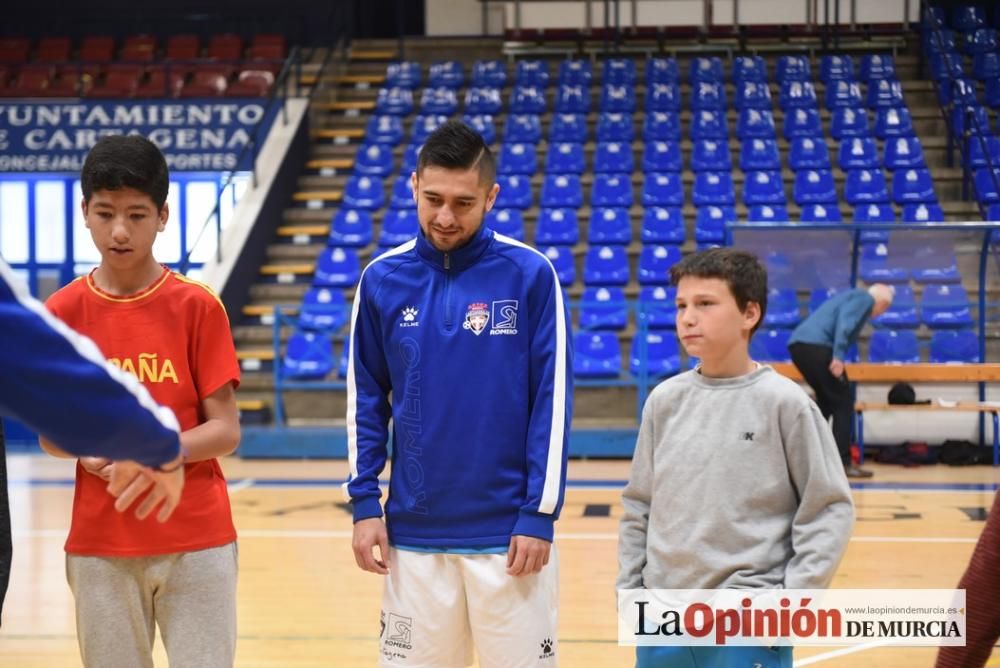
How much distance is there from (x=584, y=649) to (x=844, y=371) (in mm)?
5135

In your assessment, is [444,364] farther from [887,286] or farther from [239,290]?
[239,290]

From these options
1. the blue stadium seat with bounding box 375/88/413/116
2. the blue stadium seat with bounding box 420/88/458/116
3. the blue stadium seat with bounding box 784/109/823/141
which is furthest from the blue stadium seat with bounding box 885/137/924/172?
the blue stadium seat with bounding box 375/88/413/116

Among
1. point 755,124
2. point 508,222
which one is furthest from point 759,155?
point 508,222

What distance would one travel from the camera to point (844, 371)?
30.5 ft

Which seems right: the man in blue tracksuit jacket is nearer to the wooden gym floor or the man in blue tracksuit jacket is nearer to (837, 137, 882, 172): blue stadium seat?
the wooden gym floor

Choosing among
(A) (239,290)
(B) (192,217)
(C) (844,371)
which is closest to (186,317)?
(C) (844,371)

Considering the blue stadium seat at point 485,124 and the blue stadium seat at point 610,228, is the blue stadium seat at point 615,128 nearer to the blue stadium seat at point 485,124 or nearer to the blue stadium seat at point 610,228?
the blue stadium seat at point 485,124

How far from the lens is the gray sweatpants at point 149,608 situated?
99.3 inches

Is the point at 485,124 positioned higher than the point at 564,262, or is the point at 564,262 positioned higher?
the point at 485,124

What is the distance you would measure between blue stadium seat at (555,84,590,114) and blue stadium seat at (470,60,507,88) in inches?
34.7

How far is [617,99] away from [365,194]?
3.33 meters

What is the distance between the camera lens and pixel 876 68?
598 inches

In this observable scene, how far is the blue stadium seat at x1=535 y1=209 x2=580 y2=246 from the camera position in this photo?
12.6m

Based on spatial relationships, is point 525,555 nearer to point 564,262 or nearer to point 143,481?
point 143,481
